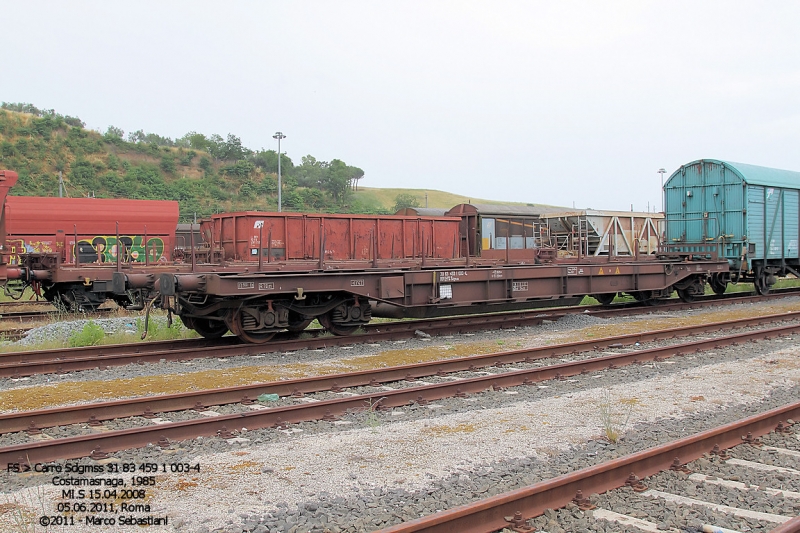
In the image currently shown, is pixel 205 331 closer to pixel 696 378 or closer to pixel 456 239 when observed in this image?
pixel 456 239

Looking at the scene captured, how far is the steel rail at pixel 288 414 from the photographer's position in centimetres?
571

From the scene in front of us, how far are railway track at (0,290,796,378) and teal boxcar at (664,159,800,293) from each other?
843 cm

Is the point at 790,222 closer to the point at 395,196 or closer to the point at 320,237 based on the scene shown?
the point at 320,237

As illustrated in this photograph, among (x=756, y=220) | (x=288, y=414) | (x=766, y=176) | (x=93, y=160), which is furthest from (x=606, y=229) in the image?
(x=93, y=160)

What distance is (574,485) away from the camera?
4.80m

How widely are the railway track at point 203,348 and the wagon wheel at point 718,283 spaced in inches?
308

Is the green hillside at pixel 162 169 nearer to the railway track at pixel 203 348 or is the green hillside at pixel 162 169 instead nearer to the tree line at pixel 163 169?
the tree line at pixel 163 169

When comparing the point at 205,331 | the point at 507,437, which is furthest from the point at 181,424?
the point at 205,331

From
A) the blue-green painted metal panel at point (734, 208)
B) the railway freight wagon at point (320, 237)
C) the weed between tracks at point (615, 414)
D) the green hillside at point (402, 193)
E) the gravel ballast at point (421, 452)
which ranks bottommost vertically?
the gravel ballast at point (421, 452)

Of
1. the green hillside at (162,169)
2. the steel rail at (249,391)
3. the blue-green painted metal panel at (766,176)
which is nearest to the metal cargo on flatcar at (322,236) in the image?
the steel rail at (249,391)

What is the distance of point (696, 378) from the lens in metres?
9.14

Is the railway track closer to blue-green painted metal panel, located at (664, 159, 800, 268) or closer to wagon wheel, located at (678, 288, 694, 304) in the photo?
wagon wheel, located at (678, 288, 694, 304)

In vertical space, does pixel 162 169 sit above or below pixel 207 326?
above

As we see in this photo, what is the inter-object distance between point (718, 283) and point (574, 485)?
19.8 metres
